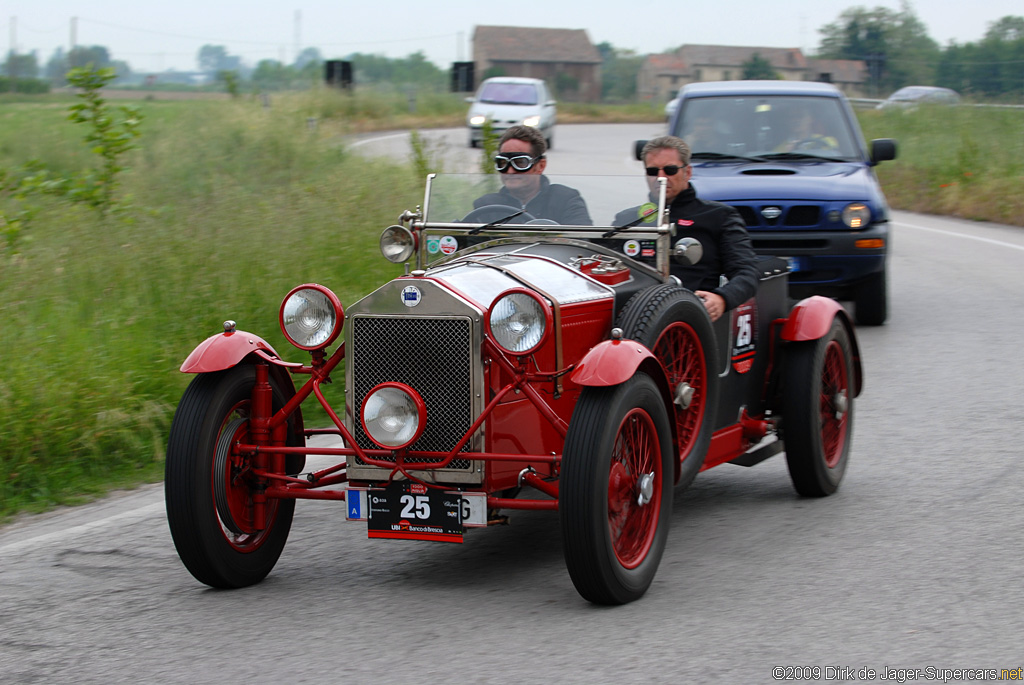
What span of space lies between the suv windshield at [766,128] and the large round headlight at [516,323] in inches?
275

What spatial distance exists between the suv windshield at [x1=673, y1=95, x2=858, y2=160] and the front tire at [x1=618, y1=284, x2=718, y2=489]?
6.11 meters

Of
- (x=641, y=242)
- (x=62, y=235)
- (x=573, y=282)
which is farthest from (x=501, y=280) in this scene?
(x=62, y=235)

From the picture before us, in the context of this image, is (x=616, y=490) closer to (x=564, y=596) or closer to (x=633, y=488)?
(x=633, y=488)

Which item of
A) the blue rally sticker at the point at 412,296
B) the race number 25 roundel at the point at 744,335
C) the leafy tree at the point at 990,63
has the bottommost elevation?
the race number 25 roundel at the point at 744,335

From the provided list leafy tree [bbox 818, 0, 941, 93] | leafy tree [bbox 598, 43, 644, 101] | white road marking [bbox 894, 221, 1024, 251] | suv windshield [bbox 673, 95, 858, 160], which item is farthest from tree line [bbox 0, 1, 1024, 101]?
leafy tree [bbox 598, 43, 644, 101]

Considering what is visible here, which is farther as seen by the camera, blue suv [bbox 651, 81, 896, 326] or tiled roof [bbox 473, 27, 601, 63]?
tiled roof [bbox 473, 27, 601, 63]

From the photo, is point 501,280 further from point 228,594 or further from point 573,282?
point 228,594

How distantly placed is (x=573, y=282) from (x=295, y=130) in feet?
53.1

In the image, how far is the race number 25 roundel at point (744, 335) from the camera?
5.55 metres

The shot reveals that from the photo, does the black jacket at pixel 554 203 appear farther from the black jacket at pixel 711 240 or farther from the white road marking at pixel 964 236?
the white road marking at pixel 964 236

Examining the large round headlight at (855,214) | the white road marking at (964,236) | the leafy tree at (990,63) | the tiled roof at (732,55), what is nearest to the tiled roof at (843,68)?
the leafy tree at (990,63)

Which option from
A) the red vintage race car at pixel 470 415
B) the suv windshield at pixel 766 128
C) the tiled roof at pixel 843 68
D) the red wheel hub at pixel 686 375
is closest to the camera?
the red vintage race car at pixel 470 415

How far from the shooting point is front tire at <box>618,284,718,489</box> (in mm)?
4723

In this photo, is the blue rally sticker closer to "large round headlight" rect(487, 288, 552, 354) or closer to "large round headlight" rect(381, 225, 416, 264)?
"large round headlight" rect(487, 288, 552, 354)
